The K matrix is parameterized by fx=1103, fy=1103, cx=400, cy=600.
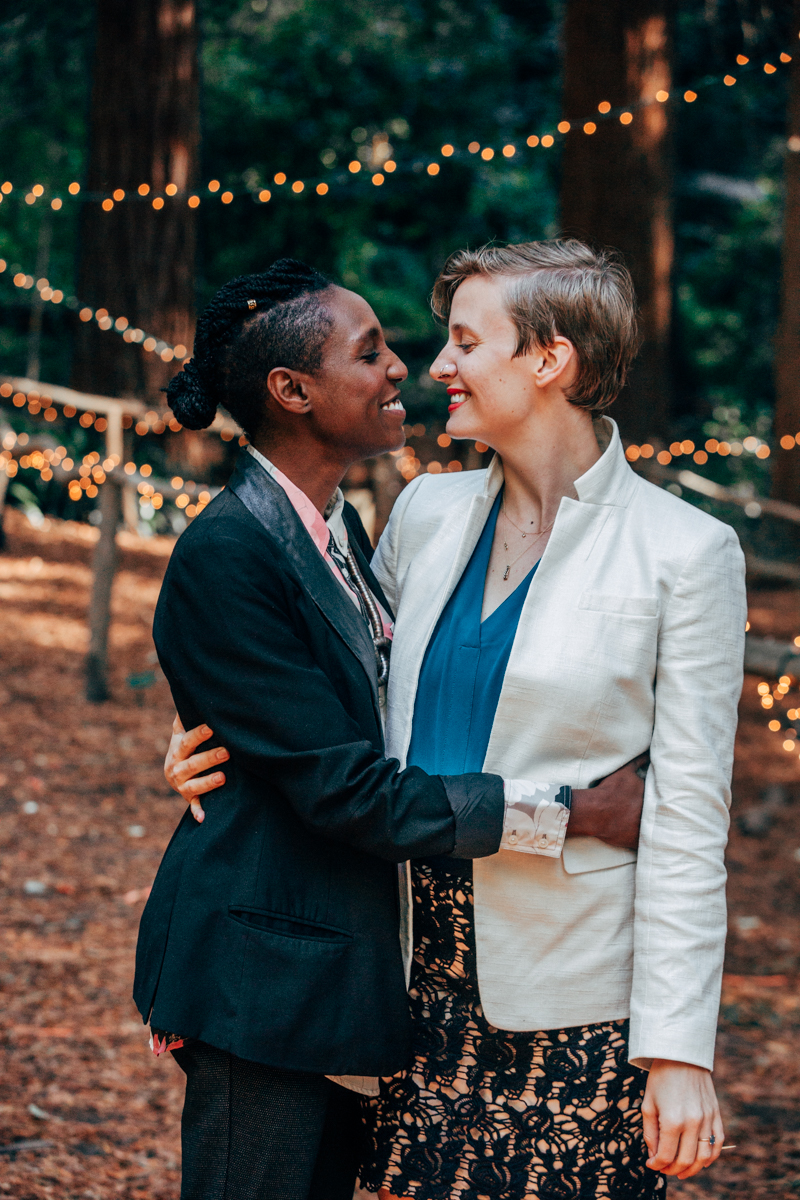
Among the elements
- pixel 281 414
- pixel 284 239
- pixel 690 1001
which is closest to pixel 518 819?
pixel 690 1001

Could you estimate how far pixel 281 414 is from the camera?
179 cm

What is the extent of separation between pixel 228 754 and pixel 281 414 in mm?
550

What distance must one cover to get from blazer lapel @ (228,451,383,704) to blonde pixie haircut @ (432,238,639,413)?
0.46 m

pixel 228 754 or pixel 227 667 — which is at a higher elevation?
pixel 227 667

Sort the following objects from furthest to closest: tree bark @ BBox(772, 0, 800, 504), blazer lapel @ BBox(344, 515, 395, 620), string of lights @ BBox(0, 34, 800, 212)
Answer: tree bark @ BBox(772, 0, 800, 504) < string of lights @ BBox(0, 34, 800, 212) < blazer lapel @ BBox(344, 515, 395, 620)

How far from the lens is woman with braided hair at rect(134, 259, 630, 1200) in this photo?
1585 millimetres

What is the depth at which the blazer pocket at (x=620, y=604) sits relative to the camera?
167 centimetres

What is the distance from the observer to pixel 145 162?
775 centimetres

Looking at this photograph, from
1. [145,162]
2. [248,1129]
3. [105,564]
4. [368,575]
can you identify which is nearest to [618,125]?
[145,162]

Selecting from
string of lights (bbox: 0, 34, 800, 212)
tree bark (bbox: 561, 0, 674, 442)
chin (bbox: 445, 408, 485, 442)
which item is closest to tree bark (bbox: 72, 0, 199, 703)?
string of lights (bbox: 0, 34, 800, 212)

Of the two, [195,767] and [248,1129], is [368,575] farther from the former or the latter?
[248,1129]

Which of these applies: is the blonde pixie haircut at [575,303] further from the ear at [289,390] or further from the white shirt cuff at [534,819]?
the white shirt cuff at [534,819]

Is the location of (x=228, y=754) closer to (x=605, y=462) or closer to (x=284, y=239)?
(x=605, y=462)

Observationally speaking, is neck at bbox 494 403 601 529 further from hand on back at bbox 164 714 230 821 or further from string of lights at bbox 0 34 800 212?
string of lights at bbox 0 34 800 212
